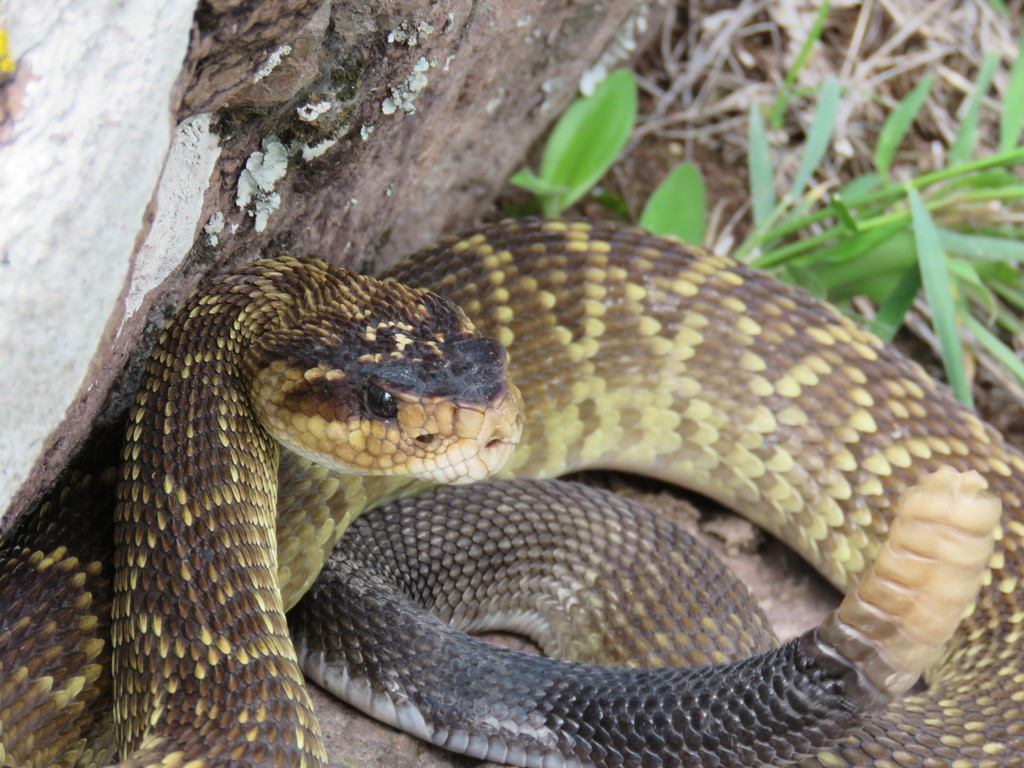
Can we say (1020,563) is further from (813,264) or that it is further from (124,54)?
(124,54)

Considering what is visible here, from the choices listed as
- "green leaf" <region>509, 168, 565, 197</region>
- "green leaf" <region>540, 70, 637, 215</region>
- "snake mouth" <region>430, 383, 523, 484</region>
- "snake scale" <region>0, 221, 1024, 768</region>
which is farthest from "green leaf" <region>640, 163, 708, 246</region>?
"snake mouth" <region>430, 383, 523, 484</region>

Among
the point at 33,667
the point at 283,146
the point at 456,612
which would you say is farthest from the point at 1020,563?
the point at 33,667

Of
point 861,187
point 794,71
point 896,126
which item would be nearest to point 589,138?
point 794,71

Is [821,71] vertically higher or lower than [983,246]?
higher

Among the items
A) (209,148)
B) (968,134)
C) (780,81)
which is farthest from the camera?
(780,81)

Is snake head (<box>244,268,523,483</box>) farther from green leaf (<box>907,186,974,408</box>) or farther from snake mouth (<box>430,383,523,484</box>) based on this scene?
green leaf (<box>907,186,974,408</box>)

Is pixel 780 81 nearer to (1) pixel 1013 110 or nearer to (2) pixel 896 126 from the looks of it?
(2) pixel 896 126
